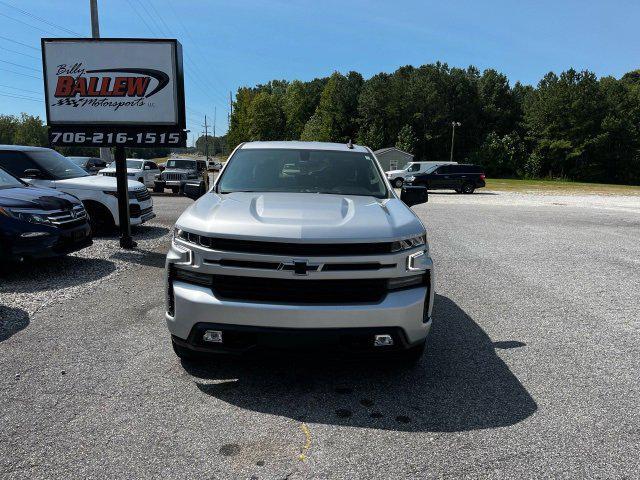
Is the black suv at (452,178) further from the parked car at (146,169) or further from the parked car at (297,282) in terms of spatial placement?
the parked car at (297,282)

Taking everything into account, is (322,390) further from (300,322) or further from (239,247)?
(239,247)

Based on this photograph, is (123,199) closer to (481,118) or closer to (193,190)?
(193,190)

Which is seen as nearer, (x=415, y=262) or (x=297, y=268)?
(x=297, y=268)

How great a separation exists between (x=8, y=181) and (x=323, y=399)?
6344 millimetres

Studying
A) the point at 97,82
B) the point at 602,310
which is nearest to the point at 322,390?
the point at 602,310

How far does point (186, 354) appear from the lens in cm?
361

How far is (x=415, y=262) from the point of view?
130 inches

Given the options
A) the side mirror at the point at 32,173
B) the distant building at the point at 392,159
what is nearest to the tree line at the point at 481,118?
the distant building at the point at 392,159

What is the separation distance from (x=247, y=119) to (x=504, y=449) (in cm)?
10168

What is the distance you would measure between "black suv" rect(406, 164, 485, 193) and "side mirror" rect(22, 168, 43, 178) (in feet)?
74.5

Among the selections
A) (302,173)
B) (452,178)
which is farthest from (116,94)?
(452,178)

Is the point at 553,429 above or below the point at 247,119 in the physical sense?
below

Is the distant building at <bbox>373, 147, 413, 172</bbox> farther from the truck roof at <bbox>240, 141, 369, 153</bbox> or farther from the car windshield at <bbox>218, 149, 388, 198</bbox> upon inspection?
the car windshield at <bbox>218, 149, 388, 198</bbox>

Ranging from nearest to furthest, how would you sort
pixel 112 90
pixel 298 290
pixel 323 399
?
pixel 298 290 < pixel 323 399 < pixel 112 90
